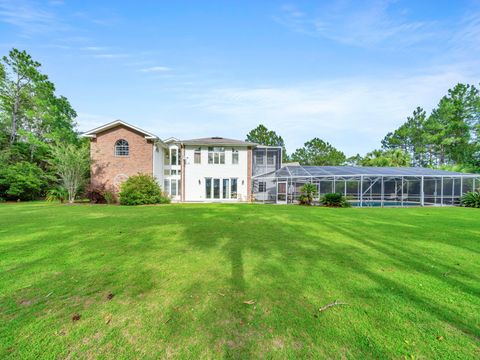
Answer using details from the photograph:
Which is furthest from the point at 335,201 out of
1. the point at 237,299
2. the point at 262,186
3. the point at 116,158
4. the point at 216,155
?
the point at 116,158

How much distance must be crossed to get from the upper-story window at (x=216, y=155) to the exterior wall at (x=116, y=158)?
5.64m

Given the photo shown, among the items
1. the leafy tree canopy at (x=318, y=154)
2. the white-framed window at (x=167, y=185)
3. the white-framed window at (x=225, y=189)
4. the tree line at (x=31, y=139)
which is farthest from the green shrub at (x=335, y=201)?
the leafy tree canopy at (x=318, y=154)

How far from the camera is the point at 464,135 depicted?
106 feet

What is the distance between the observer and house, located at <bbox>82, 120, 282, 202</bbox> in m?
19.5

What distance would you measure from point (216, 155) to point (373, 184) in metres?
16.5

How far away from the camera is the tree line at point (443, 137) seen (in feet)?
99.7

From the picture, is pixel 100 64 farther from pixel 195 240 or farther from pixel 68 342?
pixel 68 342

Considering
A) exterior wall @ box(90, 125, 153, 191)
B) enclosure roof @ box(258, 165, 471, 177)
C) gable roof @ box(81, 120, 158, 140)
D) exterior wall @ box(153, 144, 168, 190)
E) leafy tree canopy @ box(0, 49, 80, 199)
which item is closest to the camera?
enclosure roof @ box(258, 165, 471, 177)

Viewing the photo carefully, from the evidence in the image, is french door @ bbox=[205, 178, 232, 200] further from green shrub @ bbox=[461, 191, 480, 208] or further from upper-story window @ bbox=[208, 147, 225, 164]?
green shrub @ bbox=[461, 191, 480, 208]

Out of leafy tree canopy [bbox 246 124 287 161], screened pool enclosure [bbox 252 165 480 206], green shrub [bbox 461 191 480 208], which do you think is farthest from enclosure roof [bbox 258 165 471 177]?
leafy tree canopy [bbox 246 124 287 161]

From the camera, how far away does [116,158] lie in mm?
19656

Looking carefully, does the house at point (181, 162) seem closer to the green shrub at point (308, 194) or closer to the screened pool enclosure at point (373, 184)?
the screened pool enclosure at point (373, 184)

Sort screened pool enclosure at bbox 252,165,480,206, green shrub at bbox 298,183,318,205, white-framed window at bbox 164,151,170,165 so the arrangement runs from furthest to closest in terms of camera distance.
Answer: white-framed window at bbox 164,151,170,165, screened pool enclosure at bbox 252,165,480,206, green shrub at bbox 298,183,318,205

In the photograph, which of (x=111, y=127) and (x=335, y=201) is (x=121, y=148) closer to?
(x=111, y=127)
